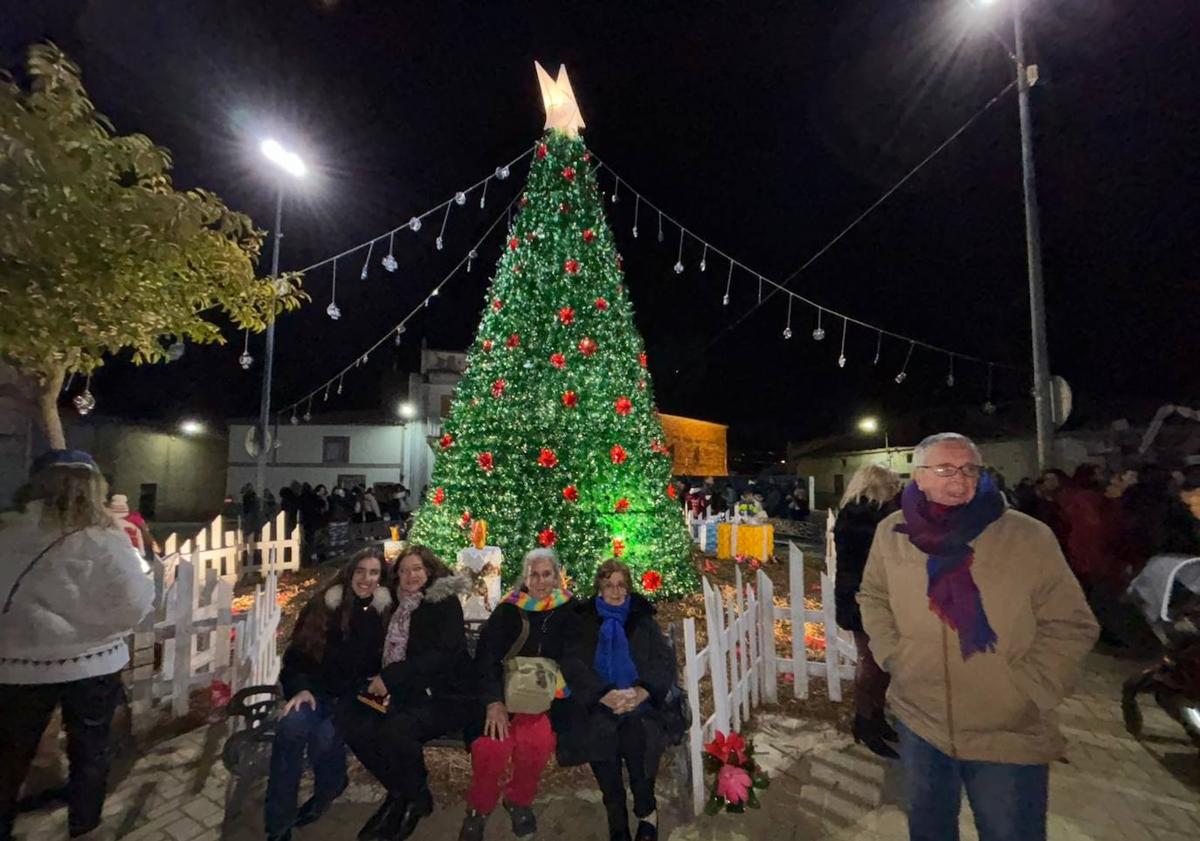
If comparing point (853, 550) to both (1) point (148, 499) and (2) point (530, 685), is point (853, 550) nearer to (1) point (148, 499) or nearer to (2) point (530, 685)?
(2) point (530, 685)

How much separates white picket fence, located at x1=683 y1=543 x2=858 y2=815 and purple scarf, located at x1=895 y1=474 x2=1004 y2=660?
66.5 inches

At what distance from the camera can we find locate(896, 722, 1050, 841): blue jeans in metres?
2.11

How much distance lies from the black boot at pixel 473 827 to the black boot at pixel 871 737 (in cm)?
266

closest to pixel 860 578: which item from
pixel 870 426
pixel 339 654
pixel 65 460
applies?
pixel 339 654

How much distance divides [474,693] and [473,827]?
65cm

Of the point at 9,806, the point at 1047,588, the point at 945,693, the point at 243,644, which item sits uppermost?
the point at 1047,588

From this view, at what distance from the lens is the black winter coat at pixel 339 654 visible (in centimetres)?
341

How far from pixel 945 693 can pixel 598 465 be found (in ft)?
18.6

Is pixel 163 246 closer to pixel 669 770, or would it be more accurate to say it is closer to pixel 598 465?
pixel 598 465

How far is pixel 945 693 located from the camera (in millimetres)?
2230

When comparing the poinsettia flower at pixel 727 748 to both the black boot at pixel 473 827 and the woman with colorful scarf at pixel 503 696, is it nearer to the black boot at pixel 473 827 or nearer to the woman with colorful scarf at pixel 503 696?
the woman with colorful scarf at pixel 503 696

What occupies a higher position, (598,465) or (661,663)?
(598,465)

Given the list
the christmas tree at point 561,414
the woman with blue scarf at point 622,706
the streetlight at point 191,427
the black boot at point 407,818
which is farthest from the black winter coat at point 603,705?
the streetlight at point 191,427

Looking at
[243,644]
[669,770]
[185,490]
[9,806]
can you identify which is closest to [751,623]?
[669,770]
